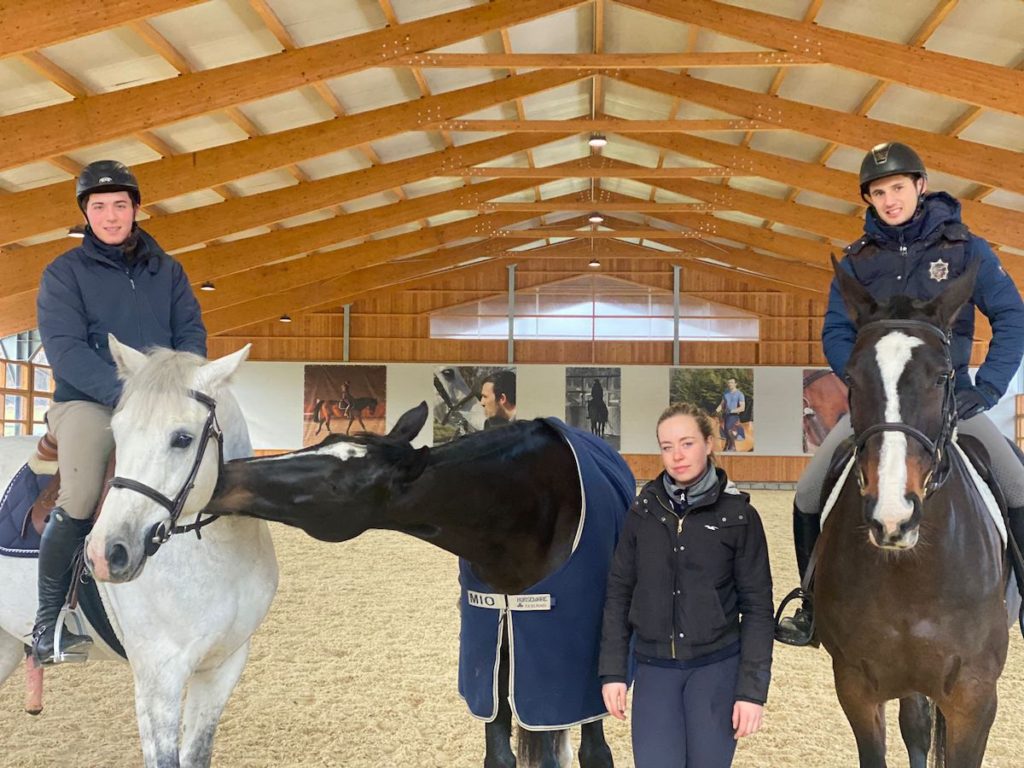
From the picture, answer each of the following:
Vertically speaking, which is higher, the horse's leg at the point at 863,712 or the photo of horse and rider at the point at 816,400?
the photo of horse and rider at the point at 816,400

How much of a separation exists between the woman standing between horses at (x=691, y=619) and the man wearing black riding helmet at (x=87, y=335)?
1634 mm

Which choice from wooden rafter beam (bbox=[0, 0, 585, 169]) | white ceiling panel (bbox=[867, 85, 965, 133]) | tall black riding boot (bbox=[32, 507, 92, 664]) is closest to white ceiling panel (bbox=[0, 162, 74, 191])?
wooden rafter beam (bbox=[0, 0, 585, 169])

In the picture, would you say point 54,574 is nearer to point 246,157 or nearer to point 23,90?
point 23,90

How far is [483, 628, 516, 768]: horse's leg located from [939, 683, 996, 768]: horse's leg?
120 centimetres

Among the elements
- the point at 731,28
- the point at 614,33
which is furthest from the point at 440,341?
the point at 731,28

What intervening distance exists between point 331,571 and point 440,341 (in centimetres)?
1376

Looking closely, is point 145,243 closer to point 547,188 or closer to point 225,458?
point 225,458

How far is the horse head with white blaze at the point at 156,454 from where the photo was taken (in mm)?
2215

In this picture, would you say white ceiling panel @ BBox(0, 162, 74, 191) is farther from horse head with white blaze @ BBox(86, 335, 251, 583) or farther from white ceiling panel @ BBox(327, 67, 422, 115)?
horse head with white blaze @ BBox(86, 335, 251, 583)

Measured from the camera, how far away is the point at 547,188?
1842 centimetres

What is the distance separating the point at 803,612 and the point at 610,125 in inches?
388

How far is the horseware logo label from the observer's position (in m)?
2.51

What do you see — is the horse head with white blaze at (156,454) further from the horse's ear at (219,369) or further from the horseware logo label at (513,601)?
the horseware logo label at (513,601)

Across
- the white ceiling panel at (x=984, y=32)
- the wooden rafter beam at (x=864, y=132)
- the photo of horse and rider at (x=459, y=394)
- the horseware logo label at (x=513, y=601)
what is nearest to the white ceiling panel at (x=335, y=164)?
the wooden rafter beam at (x=864, y=132)
